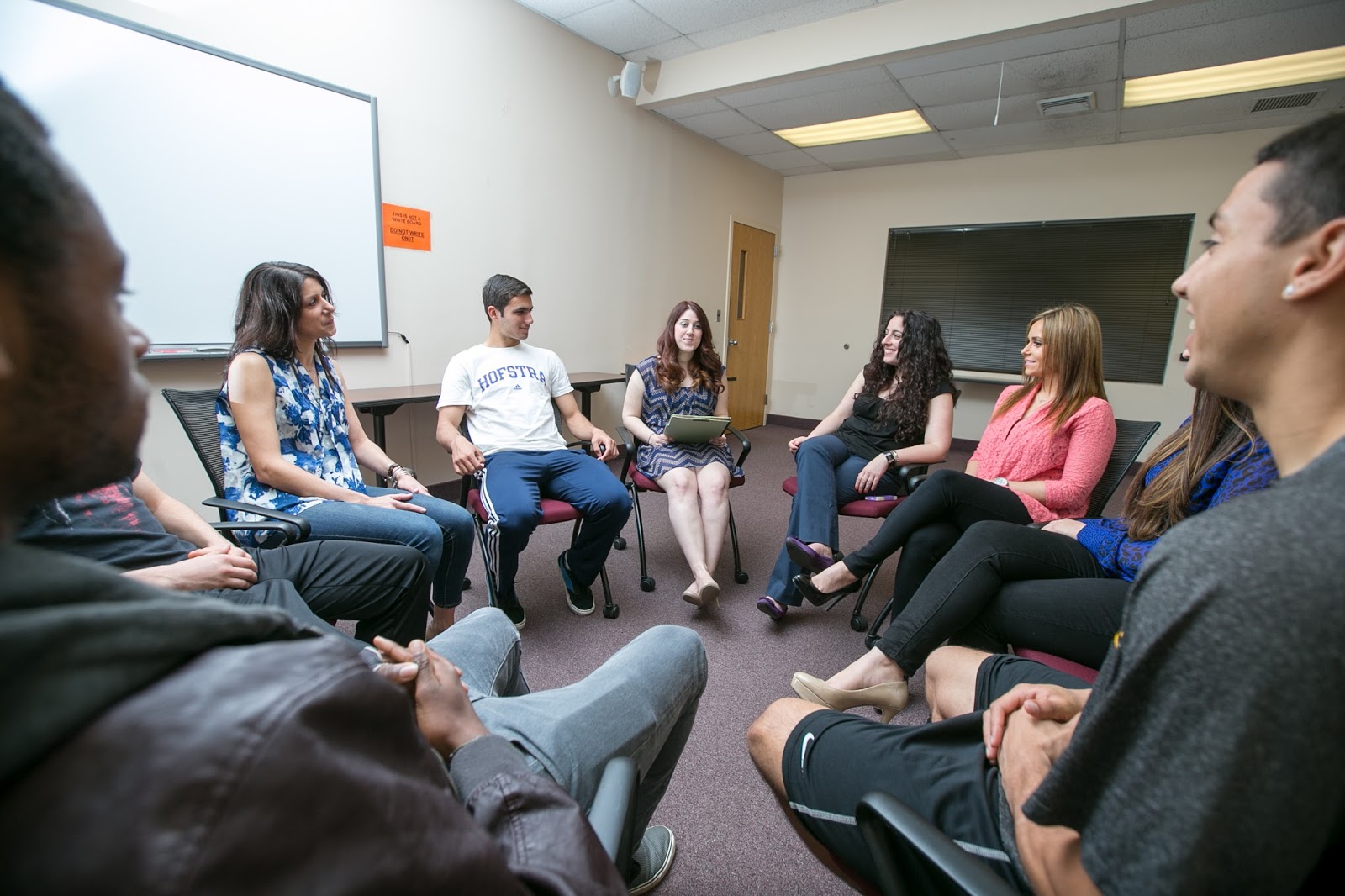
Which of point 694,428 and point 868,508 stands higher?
point 694,428

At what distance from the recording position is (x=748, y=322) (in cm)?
620

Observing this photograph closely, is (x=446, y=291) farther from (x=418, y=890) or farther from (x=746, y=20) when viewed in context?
(x=418, y=890)

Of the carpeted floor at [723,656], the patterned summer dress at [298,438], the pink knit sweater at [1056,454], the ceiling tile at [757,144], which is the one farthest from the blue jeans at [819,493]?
the ceiling tile at [757,144]

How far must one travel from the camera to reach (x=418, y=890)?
0.34 metres

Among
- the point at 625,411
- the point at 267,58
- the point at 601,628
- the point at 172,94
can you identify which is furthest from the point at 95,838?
the point at 267,58

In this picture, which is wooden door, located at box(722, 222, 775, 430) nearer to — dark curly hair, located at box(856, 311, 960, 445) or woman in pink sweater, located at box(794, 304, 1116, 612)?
dark curly hair, located at box(856, 311, 960, 445)

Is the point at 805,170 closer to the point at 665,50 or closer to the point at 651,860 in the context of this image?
the point at 665,50

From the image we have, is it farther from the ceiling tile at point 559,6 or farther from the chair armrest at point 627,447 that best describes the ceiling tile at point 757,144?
the chair armrest at point 627,447

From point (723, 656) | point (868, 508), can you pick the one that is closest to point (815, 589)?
point (723, 656)

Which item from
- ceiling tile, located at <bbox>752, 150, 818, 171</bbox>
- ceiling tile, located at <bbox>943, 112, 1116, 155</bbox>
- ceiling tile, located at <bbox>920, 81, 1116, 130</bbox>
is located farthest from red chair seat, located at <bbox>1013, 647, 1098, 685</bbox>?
ceiling tile, located at <bbox>752, 150, 818, 171</bbox>

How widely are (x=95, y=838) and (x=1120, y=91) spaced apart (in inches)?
219

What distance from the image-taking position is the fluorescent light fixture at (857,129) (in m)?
4.68

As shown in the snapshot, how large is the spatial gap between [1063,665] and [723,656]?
1088 mm

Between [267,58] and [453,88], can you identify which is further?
[453,88]
